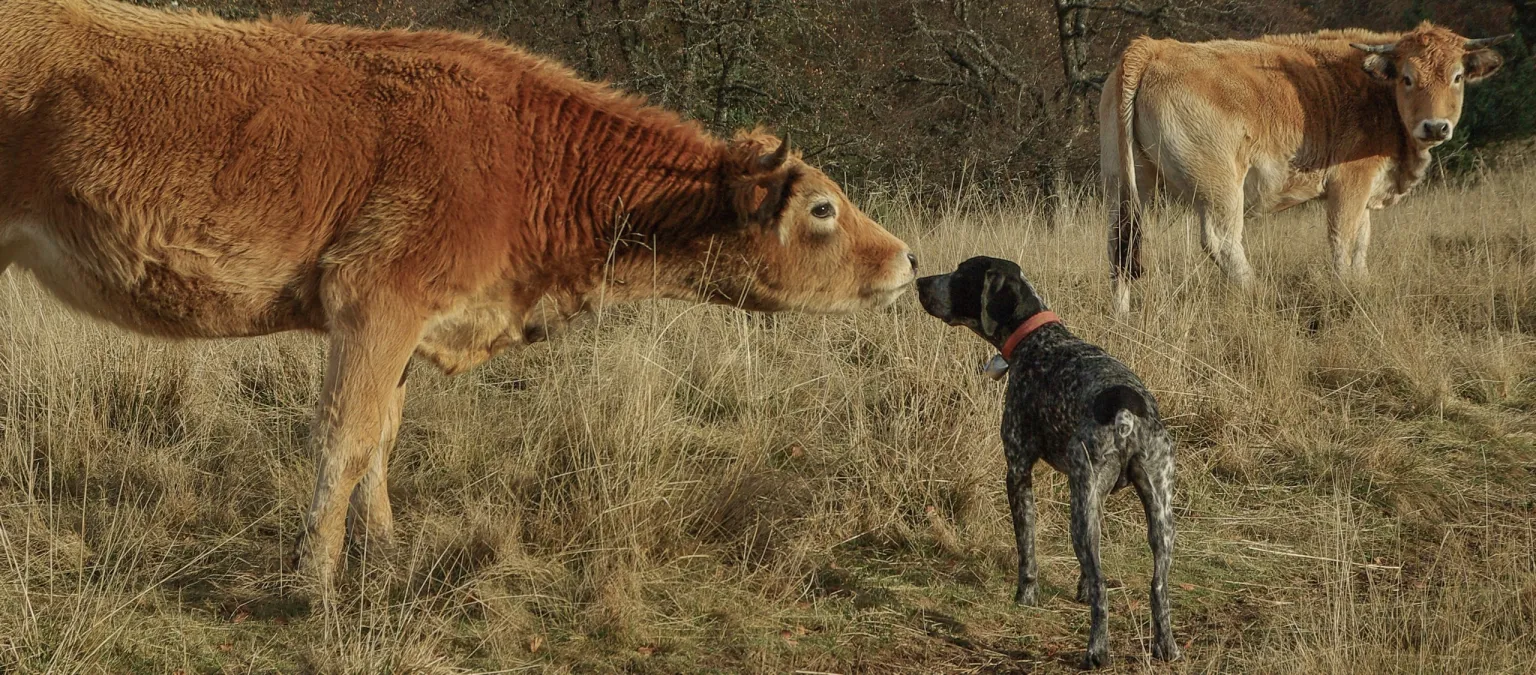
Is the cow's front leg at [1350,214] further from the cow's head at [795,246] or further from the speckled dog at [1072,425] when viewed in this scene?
the speckled dog at [1072,425]

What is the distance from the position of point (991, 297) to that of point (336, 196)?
237 cm

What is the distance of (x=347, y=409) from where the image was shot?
15.3ft

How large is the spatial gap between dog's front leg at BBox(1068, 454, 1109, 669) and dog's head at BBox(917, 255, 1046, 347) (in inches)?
32.6

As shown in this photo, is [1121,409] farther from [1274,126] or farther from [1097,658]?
[1274,126]

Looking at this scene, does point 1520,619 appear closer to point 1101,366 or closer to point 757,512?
point 1101,366

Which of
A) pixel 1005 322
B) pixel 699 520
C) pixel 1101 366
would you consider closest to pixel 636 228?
pixel 699 520

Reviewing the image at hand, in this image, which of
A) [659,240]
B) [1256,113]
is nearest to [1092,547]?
[659,240]

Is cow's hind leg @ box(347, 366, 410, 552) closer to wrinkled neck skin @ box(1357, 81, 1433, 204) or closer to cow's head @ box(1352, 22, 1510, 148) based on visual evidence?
wrinkled neck skin @ box(1357, 81, 1433, 204)

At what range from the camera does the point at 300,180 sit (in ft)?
15.7

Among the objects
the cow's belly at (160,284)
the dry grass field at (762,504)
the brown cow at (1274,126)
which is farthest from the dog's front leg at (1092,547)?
the brown cow at (1274,126)

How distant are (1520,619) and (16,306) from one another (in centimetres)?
728

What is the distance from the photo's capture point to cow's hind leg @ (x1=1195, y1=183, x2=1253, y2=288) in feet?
29.5

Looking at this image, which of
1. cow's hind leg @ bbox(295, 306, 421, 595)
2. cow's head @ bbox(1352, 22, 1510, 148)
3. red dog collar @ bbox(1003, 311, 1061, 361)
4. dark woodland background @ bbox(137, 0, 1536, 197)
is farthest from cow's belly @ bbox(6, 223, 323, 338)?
cow's head @ bbox(1352, 22, 1510, 148)

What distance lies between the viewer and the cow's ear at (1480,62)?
9.84 metres
